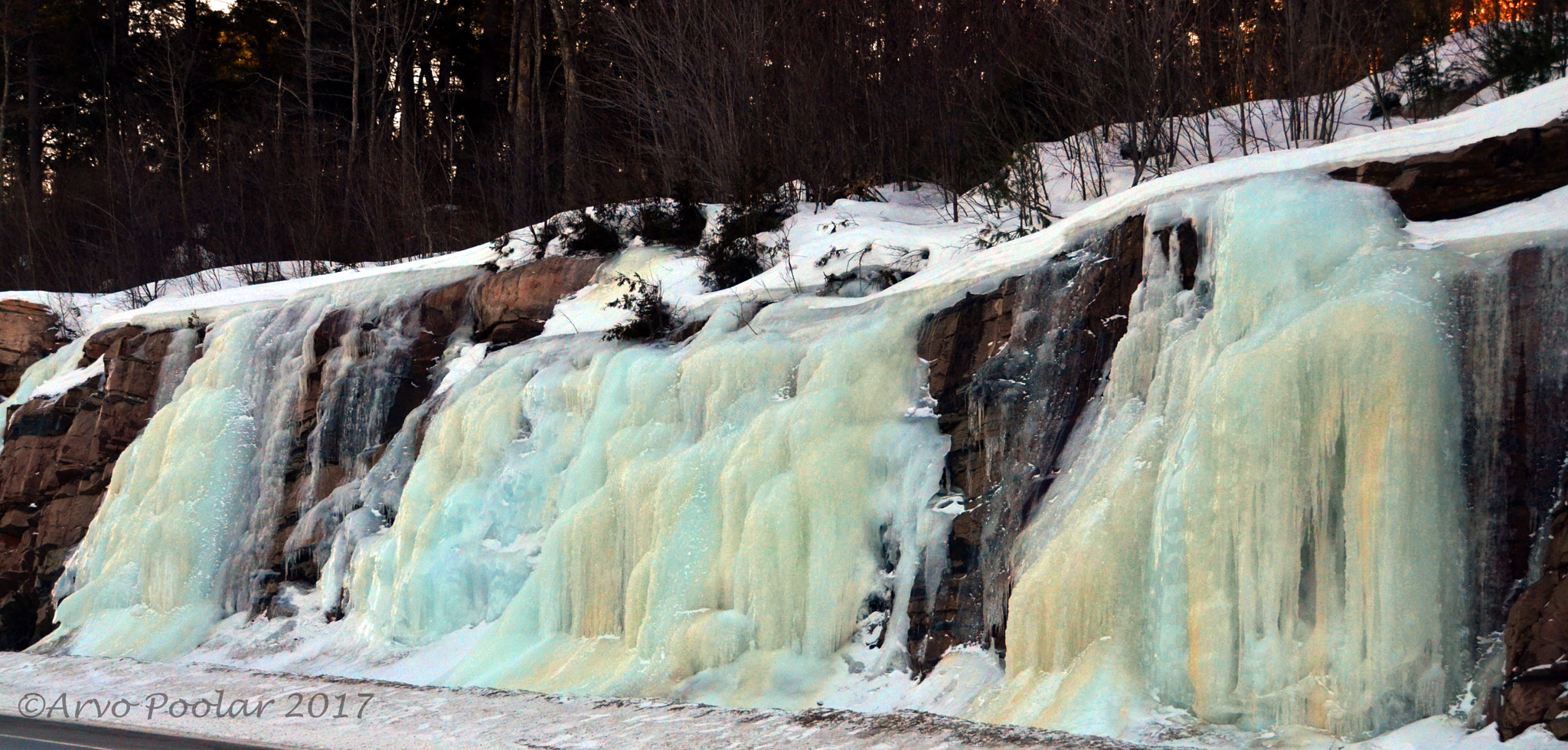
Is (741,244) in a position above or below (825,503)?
above

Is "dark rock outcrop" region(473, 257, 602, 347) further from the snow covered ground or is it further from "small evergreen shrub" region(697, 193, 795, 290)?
the snow covered ground

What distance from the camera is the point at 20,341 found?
2027cm

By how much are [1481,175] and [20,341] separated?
1938cm

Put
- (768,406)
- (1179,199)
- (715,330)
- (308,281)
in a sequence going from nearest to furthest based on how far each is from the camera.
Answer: (1179,199) → (768,406) → (715,330) → (308,281)

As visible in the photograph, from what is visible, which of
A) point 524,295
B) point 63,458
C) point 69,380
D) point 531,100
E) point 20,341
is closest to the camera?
point 524,295

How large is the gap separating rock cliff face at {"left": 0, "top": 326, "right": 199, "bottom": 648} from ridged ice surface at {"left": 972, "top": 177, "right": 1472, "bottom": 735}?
13.2m

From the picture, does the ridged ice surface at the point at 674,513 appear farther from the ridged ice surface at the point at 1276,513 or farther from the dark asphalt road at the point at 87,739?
the dark asphalt road at the point at 87,739

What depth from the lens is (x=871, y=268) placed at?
13422mm

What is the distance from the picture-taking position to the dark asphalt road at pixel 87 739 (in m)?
8.58

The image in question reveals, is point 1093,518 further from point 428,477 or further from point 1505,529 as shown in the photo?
point 428,477

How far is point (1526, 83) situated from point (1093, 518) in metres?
6.85

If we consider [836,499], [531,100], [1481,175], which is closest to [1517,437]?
[1481,175]

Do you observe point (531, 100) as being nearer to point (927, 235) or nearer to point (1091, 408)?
point (927, 235)

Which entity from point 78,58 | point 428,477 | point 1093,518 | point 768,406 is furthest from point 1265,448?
point 78,58
